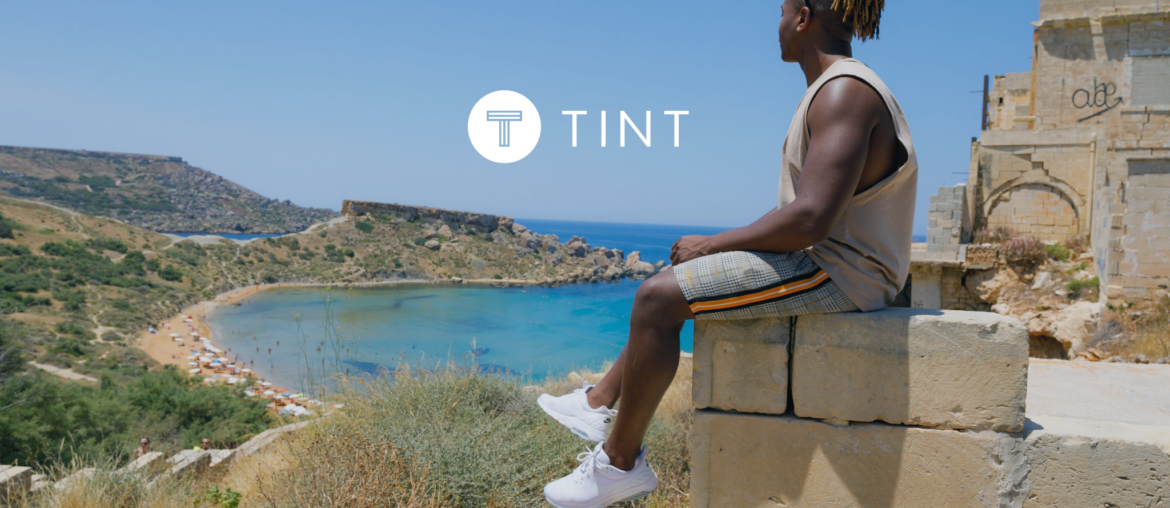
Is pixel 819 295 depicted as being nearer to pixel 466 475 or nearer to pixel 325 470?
pixel 466 475

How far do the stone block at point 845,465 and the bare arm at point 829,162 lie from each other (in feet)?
2.29

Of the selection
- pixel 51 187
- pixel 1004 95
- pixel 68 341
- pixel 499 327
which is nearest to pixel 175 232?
pixel 51 187

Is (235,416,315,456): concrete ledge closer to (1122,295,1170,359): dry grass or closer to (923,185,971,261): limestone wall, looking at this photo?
(1122,295,1170,359): dry grass

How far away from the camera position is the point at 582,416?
2143 mm

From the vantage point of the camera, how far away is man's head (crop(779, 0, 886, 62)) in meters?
1.92

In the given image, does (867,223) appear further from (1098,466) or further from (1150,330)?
(1150,330)

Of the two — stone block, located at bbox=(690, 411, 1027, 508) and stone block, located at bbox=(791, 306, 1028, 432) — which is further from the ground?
stone block, located at bbox=(791, 306, 1028, 432)

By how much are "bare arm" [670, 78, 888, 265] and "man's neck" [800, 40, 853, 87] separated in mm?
263

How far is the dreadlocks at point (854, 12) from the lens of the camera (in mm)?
1908

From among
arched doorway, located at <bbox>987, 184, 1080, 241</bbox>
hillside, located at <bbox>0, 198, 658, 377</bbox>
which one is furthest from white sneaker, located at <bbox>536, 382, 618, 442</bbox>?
hillside, located at <bbox>0, 198, 658, 377</bbox>

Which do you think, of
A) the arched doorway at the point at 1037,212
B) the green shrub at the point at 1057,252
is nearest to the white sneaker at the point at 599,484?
the green shrub at the point at 1057,252

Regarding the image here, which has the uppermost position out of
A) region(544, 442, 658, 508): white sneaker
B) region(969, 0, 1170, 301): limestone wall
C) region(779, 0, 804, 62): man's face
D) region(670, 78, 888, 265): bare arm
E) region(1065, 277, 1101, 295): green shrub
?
region(969, 0, 1170, 301): limestone wall

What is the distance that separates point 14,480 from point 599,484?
559cm

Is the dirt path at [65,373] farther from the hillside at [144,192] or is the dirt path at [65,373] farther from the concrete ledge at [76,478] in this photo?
the hillside at [144,192]
